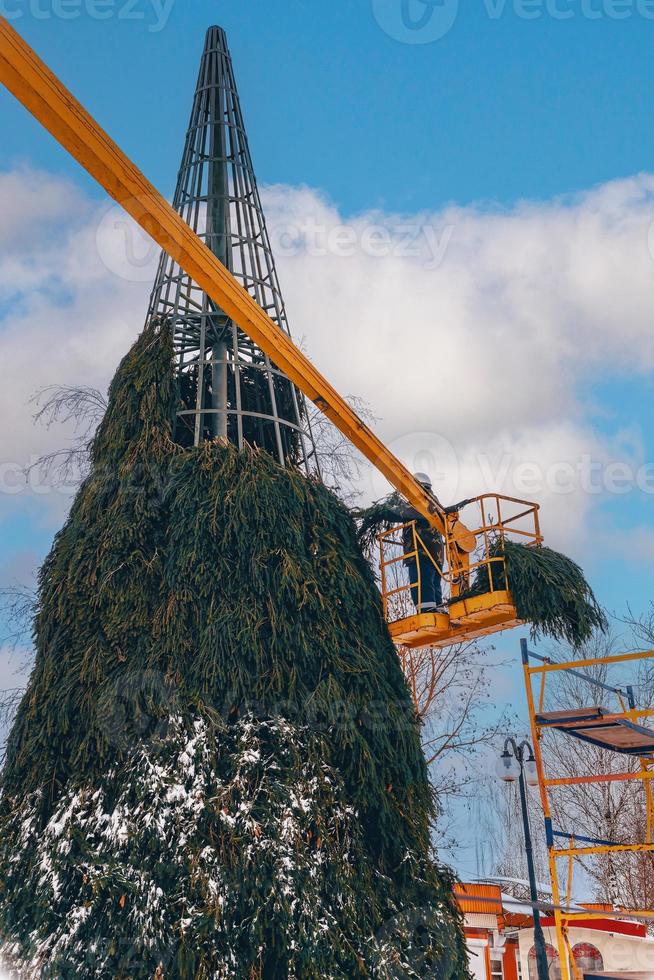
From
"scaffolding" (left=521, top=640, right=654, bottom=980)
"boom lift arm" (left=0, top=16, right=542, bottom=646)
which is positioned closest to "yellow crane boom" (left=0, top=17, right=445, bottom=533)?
"boom lift arm" (left=0, top=16, right=542, bottom=646)

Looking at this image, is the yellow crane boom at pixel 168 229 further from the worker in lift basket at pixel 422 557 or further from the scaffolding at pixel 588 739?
the scaffolding at pixel 588 739

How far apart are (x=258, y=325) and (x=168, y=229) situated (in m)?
1.89

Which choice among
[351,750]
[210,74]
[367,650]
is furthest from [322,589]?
[210,74]

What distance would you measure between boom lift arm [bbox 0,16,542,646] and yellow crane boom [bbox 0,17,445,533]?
0.01 metres

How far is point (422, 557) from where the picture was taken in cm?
1591

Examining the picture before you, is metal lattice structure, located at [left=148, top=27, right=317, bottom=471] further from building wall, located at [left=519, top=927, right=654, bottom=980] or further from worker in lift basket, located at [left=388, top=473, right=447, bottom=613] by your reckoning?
building wall, located at [left=519, top=927, right=654, bottom=980]

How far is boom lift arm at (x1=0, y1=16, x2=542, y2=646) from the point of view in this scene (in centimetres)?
1223

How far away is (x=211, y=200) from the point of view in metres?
16.4

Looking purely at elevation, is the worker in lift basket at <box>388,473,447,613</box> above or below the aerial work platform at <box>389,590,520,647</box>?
above

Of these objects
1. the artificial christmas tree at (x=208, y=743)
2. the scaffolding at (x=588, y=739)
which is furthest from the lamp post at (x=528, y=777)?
the artificial christmas tree at (x=208, y=743)

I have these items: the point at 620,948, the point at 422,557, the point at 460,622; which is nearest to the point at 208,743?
the point at 460,622

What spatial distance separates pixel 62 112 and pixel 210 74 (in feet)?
19.9

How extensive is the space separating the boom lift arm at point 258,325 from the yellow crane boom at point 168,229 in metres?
0.01

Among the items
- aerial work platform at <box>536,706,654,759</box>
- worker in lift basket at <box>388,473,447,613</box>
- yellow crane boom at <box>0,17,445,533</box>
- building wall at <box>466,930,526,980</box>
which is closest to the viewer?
yellow crane boom at <box>0,17,445,533</box>
